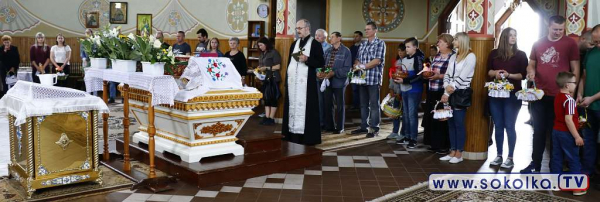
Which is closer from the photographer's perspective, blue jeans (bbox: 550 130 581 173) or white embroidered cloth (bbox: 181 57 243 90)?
blue jeans (bbox: 550 130 581 173)

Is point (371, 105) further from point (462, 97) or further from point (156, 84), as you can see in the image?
point (156, 84)

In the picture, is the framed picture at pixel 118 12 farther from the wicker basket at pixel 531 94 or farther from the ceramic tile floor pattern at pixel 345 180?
the wicker basket at pixel 531 94

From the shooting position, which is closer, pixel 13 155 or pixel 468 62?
pixel 13 155

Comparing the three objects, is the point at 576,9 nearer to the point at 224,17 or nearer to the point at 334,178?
the point at 334,178

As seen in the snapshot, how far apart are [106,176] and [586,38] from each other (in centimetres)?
519

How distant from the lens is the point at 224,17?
47.1 feet

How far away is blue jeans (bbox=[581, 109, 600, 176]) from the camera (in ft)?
18.1

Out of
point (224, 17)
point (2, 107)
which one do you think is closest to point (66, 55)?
point (224, 17)

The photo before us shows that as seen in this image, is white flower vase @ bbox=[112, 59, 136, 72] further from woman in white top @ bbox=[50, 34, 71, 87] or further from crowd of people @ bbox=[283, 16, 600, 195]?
woman in white top @ bbox=[50, 34, 71, 87]

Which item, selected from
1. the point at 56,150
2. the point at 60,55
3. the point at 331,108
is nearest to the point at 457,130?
the point at 331,108

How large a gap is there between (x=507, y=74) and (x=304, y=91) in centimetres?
258

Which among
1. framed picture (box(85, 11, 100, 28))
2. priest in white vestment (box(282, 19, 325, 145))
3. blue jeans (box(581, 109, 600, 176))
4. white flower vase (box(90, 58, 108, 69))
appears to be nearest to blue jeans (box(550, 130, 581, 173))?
blue jeans (box(581, 109, 600, 176))

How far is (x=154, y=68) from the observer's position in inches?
206

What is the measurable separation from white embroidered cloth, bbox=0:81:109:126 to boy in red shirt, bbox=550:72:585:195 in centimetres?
426
